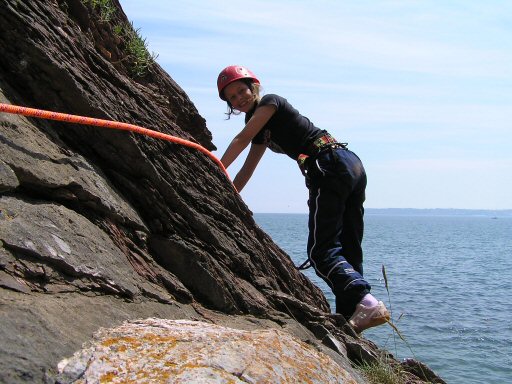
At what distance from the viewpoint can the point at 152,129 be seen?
4855 mm

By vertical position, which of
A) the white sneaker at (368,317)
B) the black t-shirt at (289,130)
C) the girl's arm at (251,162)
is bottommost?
the white sneaker at (368,317)

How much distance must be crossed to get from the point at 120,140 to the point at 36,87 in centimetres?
67

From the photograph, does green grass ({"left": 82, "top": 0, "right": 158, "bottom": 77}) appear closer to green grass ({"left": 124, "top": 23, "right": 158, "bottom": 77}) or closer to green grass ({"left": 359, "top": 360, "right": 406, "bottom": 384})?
green grass ({"left": 124, "top": 23, "right": 158, "bottom": 77})

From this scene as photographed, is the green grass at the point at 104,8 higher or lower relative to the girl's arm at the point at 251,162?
higher

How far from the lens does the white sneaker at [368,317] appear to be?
542 centimetres

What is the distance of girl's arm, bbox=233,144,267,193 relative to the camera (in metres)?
6.26

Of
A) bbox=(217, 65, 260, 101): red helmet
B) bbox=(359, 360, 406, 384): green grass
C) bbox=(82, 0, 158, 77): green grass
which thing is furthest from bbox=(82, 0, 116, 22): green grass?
bbox=(359, 360, 406, 384): green grass

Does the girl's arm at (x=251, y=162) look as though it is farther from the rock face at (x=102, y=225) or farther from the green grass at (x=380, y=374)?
the green grass at (x=380, y=374)

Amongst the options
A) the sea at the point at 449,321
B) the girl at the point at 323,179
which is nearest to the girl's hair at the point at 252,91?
the girl at the point at 323,179

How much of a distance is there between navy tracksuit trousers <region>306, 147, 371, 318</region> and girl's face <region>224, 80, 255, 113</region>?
0.82 m

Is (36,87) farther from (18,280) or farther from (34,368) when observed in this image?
(34,368)

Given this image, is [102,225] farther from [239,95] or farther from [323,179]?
[323,179]

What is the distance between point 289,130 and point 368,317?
1.92 m

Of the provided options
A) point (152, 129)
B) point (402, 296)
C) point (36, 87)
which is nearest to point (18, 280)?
point (36, 87)
